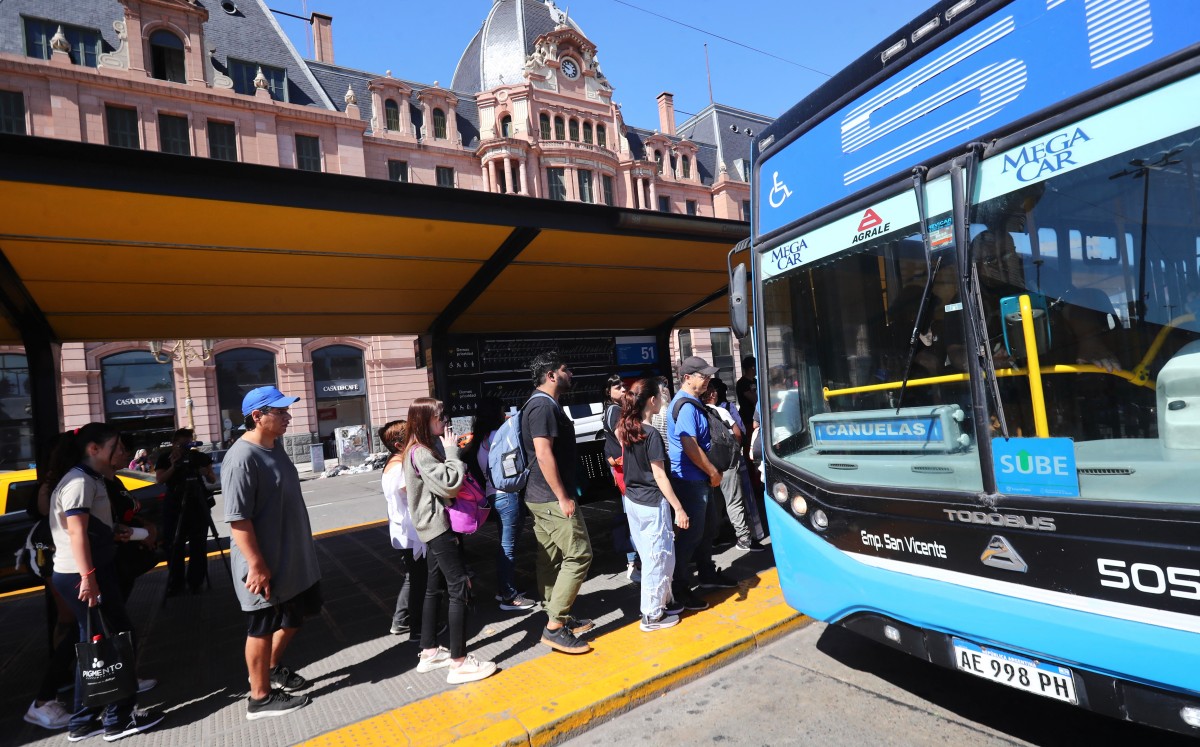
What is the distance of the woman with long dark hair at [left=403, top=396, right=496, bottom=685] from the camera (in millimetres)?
3654

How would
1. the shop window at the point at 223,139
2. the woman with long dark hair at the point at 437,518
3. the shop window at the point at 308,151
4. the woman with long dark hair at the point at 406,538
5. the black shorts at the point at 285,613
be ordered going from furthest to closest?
the shop window at the point at 308,151 → the shop window at the point at 223,139 → the woman with long dark hair at the point at 406,538 → the woman with long dark hair at the point at 437,518 → the black shorts at the point at 285,613

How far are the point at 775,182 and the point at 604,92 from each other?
34.4 m

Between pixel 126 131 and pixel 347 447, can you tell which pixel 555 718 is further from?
pixel 126 131

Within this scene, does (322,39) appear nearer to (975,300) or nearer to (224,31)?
(224,31)

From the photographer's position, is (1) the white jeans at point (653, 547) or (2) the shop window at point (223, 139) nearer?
(1) the white jeans at point (653, 547)

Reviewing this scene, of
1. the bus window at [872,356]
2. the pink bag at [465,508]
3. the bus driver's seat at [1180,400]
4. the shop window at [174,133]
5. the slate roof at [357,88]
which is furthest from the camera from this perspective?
the slate roof at [357,88]

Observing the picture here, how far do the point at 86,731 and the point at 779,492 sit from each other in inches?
154

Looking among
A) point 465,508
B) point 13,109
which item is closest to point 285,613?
point 465,508

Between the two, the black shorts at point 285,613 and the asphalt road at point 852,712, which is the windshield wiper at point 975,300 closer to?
the asphalt road at point 852,712

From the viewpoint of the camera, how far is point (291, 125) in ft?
87.0

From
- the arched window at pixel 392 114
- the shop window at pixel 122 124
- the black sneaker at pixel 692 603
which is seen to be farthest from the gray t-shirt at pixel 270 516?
the arched window at pixel 392 114

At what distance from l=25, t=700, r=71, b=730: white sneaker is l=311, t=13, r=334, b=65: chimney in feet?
111

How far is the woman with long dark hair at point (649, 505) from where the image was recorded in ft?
13.6

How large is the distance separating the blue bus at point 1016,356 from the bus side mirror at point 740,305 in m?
0.59
